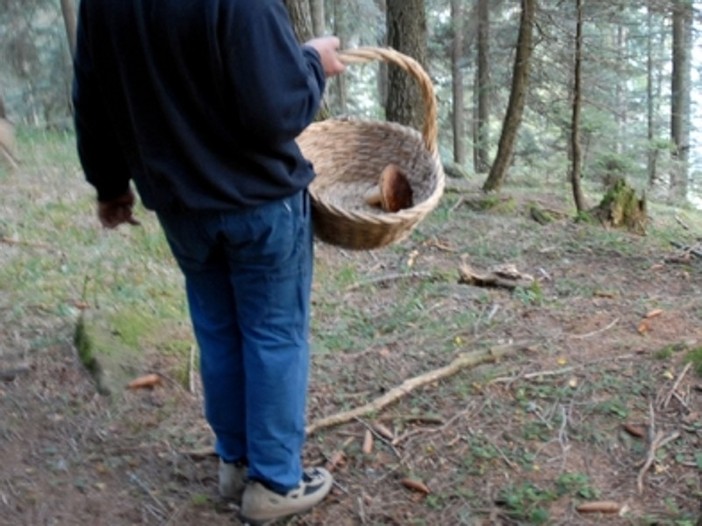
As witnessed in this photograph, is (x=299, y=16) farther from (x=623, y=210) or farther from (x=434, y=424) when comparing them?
(x=434, y=424)

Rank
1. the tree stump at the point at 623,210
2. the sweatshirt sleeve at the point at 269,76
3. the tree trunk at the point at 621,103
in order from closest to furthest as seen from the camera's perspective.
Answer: the sweatshirt sleeve at the point at 269,76 → the tree stump at the point at 623,210 → the tree trunk at the point at 621,103

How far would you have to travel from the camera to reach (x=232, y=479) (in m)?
2.95

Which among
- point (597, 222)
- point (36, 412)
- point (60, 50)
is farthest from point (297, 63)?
point (60, 50)

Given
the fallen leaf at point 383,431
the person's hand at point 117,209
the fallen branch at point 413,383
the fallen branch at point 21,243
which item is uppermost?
the person's hand at point 117,209

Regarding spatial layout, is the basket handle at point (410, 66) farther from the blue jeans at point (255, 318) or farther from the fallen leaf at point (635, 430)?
the fallen leaf at point (635, 430)

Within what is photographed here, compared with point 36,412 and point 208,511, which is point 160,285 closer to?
point 36,412

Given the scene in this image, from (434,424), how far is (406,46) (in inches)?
235

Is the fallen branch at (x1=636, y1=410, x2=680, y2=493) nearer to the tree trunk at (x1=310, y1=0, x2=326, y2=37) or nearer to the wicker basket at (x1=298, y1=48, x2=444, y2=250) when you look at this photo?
the wicker basket at (x1=298, y1=48, x2=444, y2=250)

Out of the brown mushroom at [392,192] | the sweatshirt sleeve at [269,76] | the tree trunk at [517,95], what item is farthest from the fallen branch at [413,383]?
the tree trunk at [517,95]

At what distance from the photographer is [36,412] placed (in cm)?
Answer: 360

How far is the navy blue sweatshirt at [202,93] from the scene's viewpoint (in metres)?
2.20

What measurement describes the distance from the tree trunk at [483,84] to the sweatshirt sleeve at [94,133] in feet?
43.0

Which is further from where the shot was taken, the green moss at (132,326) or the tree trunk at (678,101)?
the tree trunk at (678,101)

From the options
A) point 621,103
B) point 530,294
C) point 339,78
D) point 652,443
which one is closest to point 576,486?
point 652,443
